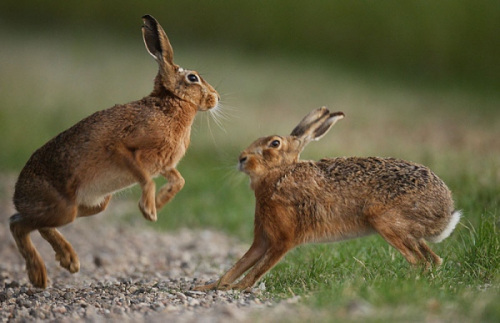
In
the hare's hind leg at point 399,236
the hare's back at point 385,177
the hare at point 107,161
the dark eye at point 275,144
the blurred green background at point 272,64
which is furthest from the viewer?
the blurred green background at point 272,64

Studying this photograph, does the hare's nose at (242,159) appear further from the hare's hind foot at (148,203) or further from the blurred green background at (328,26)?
the blurred green background at (328,26)

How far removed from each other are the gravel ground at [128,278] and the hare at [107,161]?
0.60 m

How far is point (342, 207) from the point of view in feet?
20.4

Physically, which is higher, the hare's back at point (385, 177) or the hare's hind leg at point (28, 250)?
the hare's back at point (385, 177)

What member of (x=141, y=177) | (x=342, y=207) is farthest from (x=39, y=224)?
(x=342, y=207)

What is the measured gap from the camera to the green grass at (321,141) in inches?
208

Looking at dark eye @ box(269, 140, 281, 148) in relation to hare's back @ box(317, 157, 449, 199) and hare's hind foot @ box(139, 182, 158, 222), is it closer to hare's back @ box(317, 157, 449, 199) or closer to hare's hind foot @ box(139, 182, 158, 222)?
hare's back @ box(317, 157, 449, 199)

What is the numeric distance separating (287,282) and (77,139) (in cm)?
205

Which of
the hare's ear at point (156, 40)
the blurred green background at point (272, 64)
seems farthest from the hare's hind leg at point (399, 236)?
the blurred green background at point (272, 64)

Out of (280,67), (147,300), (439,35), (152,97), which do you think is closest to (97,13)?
(280,67)

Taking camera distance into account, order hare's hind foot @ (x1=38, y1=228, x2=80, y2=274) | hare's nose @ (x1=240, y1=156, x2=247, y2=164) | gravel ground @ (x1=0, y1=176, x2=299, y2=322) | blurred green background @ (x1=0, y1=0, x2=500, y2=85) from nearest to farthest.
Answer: gravel ground @ (x1=0, y1=176, x2=299, y2=322) < hare's nose @ (x1=240, y1=156, x2=247, y2=164) < hare's hind foot @ (x1=38, y1=228, x2=80, y2=274) < blurred green background @ (x1=0, y1=0, x2=500, y2=85)

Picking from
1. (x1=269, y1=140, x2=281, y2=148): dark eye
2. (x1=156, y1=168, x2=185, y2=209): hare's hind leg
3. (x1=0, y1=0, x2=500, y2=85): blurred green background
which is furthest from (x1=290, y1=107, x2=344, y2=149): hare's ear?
(x1=0, y1=0, x2=500, y2=85): blurred green background

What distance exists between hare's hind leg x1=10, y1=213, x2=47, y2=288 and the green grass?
1.79 m

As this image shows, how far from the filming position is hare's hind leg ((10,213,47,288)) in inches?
261
